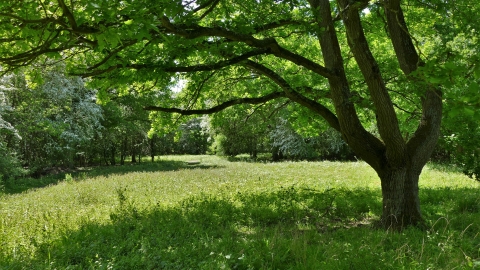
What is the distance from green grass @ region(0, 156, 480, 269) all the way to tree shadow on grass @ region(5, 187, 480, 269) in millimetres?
20

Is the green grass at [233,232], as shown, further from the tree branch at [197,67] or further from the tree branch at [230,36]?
the tree branch at [230,36]

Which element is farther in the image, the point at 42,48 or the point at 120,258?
the point at 120,258

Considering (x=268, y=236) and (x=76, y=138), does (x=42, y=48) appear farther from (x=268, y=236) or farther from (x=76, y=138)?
(x=76, y=138)

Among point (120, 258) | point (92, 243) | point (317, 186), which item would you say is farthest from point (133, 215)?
point (317, 186)

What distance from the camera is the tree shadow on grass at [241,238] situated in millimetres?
4648

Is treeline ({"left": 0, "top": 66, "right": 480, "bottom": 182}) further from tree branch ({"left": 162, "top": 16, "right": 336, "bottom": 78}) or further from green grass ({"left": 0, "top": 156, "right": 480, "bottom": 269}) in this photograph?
tree branch ({"left": 162, "top": 16, "right": 336, "bottom": 78})

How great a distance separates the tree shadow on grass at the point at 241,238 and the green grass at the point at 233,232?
0.07 feet

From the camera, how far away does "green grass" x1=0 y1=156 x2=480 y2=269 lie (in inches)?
183

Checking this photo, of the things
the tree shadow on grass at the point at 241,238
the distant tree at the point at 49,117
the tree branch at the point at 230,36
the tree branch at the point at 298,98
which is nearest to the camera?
the tree shadow on grass at the point at 241,238

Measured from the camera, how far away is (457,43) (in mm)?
17781

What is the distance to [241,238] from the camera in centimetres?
588

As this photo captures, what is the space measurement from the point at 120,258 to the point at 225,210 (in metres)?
3.28

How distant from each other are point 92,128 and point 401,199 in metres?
21.9

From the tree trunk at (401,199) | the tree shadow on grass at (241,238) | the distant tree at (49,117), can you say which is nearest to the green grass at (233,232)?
the tree shadow on grass at (241,238)
